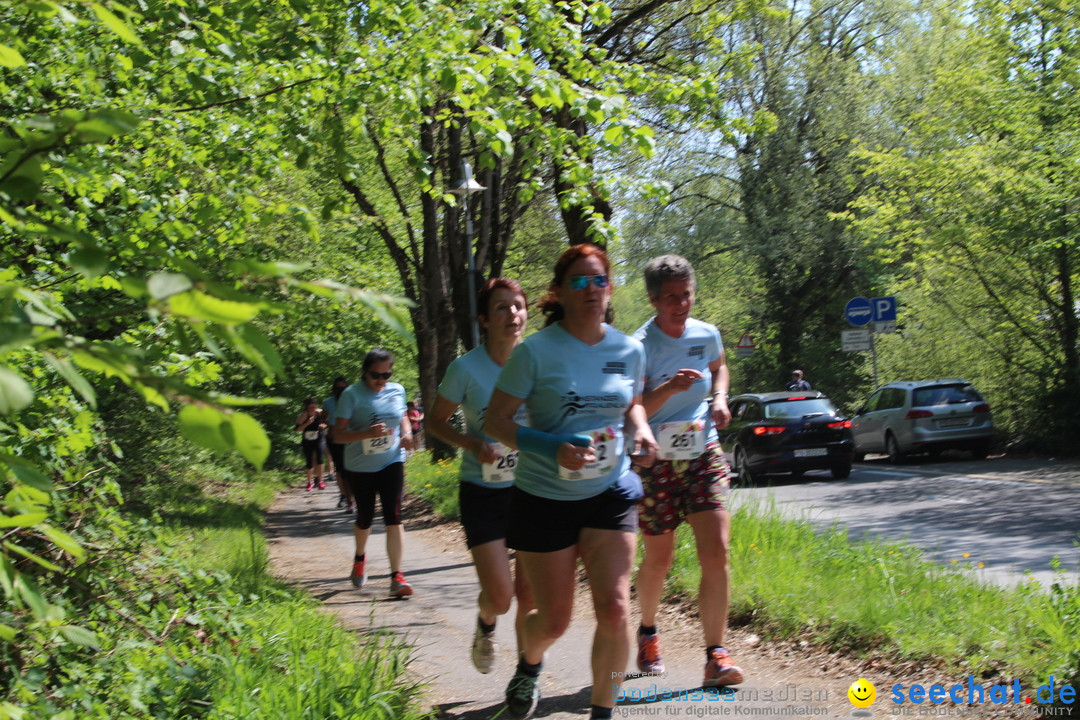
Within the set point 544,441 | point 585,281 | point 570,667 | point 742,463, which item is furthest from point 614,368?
point 742,463

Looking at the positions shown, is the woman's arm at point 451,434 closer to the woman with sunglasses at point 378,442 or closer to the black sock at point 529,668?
the black sock at point 529,668

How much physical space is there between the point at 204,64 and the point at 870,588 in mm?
5148

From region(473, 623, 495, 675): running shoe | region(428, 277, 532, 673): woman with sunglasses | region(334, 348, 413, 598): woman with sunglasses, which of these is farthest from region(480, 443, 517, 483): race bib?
region(334, 348, 413, 598): woman with sunglasses

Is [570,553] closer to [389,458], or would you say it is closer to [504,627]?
[504,627]

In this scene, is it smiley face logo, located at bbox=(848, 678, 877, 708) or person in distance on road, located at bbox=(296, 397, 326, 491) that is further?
person in distance on road, located at bbox=(296, 397, 326, 491)

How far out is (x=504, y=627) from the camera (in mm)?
7008

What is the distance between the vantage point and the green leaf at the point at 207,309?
64.0 inches

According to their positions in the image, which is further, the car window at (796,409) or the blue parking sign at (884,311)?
the blue parking sign at (884,311)

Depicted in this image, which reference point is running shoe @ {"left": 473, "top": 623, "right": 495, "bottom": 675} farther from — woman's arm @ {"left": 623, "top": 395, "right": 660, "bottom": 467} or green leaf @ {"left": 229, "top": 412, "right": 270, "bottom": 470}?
green leaf @ {"left": 229, "top": 412, "right": 270, "bottom": 470}

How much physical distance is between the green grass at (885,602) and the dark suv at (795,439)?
32.3 feet

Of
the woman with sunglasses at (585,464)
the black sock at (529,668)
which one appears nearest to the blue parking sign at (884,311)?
the black sock at (529,668)

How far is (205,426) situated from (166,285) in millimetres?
232

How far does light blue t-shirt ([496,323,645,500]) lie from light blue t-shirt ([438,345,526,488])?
3.69 feet

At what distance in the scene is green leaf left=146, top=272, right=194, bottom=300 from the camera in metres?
1.59
